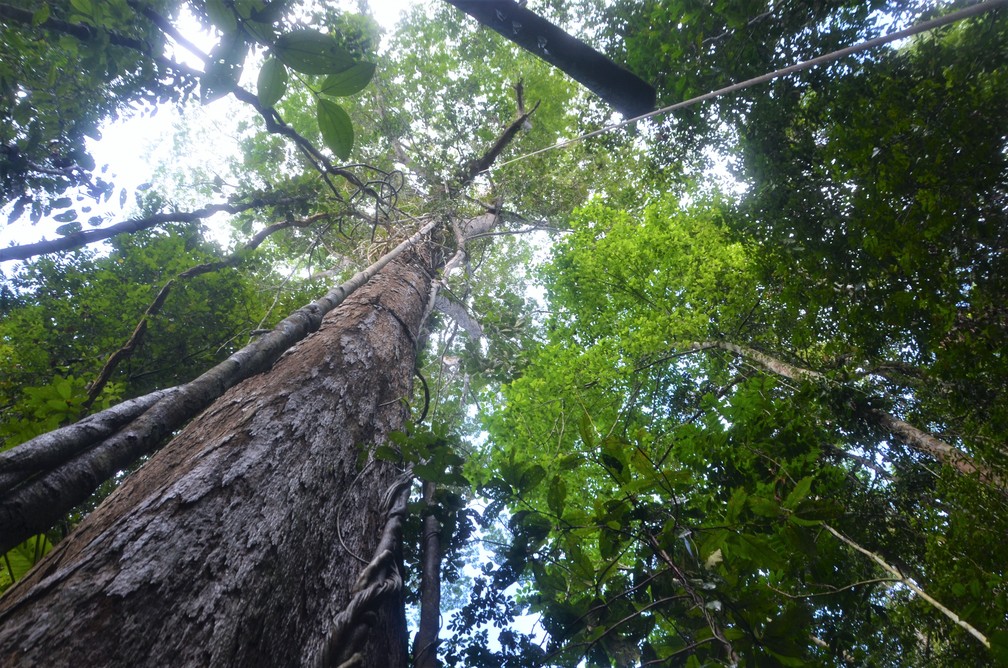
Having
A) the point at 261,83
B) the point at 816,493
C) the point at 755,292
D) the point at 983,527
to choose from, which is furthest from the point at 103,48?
the point at 755,292

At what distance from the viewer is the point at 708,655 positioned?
144 centimetres

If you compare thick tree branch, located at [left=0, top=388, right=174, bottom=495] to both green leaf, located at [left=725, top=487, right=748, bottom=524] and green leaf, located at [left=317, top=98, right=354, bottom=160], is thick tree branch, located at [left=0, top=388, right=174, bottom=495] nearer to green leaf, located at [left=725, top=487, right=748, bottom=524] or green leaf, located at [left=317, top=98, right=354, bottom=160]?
green leaf, located at [left=317, top=98, right=354, bottom=160]

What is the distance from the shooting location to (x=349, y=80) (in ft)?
2.34

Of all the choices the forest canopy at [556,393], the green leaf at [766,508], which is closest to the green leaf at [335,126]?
the forest canopy at [556,393]

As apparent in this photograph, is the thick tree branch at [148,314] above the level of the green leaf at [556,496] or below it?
above

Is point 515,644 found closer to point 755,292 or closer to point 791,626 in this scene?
point 791,626

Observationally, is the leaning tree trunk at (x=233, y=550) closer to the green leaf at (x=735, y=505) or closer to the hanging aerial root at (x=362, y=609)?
the hanging aerial root at (x=362, y=609)

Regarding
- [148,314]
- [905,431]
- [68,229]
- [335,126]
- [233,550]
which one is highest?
[148,314]

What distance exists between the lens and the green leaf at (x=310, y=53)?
26.2 inches

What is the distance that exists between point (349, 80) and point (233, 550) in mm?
1216

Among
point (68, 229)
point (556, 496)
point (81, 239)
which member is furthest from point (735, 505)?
point (68, 229)

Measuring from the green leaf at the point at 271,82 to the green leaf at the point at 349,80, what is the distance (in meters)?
0.09

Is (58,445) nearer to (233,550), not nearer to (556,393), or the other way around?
(233,550)

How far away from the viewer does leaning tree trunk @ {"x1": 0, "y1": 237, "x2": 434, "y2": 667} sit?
3.01ft
